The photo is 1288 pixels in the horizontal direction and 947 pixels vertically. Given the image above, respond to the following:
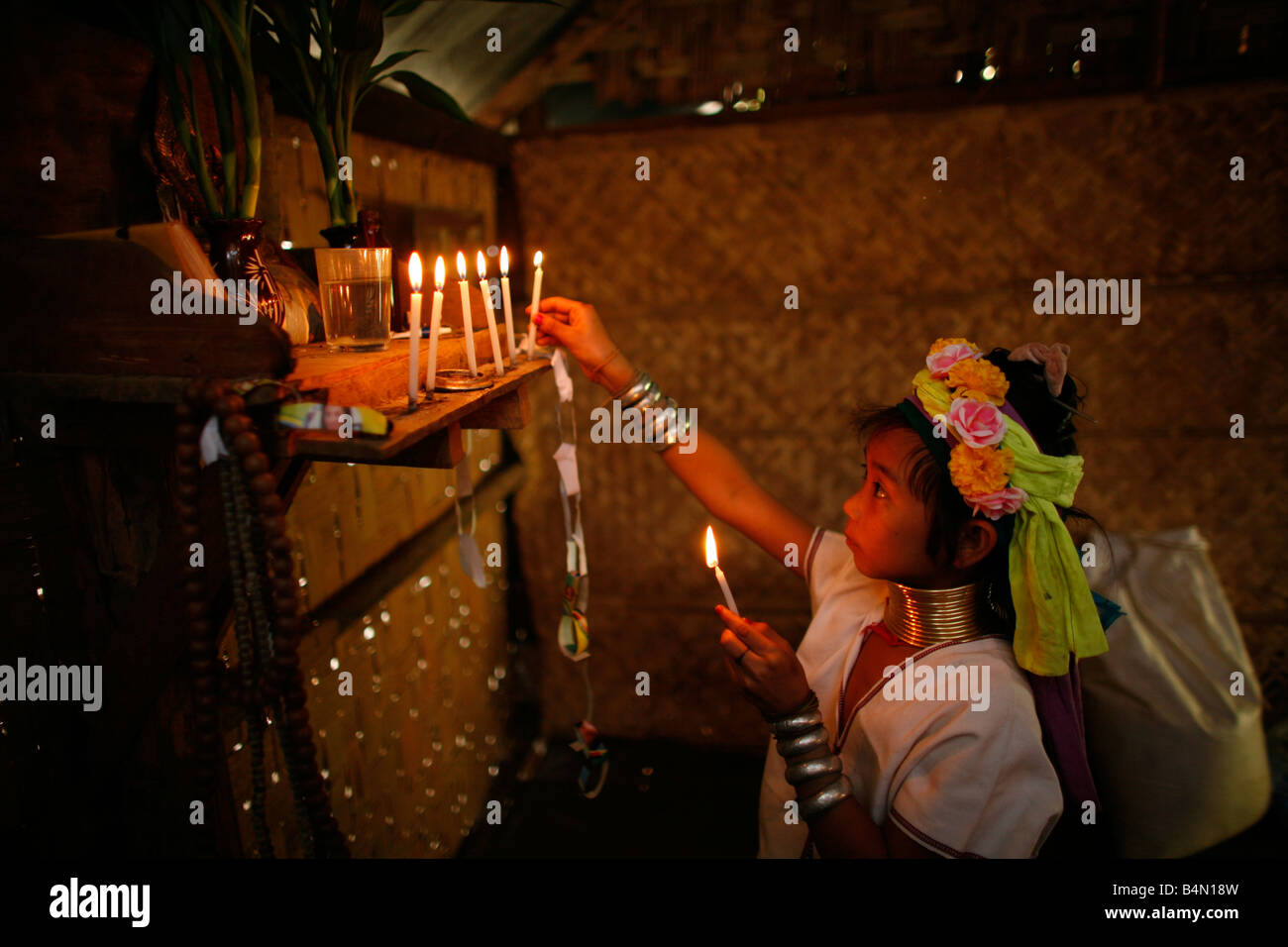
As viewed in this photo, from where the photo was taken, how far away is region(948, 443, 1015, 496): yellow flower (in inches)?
61.8

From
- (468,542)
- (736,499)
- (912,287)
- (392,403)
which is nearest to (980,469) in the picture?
(736,499)

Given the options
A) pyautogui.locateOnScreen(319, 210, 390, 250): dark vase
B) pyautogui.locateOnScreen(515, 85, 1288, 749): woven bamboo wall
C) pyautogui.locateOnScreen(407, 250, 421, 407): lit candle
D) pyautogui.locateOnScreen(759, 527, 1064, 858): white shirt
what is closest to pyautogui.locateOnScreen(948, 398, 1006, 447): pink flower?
pyautogui.locateOnScreen(759, 527, 1064, 858): white shirt

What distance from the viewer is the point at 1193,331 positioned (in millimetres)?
3139

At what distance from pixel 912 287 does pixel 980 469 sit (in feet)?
6.23

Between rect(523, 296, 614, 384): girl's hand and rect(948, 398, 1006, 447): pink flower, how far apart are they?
0.91 m

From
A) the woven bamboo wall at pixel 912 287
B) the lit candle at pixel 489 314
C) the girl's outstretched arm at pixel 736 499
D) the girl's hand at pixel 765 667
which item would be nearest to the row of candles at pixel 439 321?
the lit candle at pixel 489 314

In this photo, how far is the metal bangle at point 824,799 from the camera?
1637mm

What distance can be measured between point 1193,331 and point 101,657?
3.71 metres

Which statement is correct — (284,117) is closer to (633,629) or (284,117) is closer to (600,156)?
(600,156)

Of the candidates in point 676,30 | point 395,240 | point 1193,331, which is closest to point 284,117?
point 395,240

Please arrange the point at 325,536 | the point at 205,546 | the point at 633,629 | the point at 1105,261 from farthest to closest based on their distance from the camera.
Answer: the point at 633,629 < the point at 1105,261 < the point at 325,536 < the point at 205,546

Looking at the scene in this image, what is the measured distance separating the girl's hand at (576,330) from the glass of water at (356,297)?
0.64 m

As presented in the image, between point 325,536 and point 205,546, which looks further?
point 325,536

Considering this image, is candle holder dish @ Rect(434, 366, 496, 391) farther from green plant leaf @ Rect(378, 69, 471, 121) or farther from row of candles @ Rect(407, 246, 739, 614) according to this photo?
green plant leaf @ Rect(378, 69, 471, 121)
